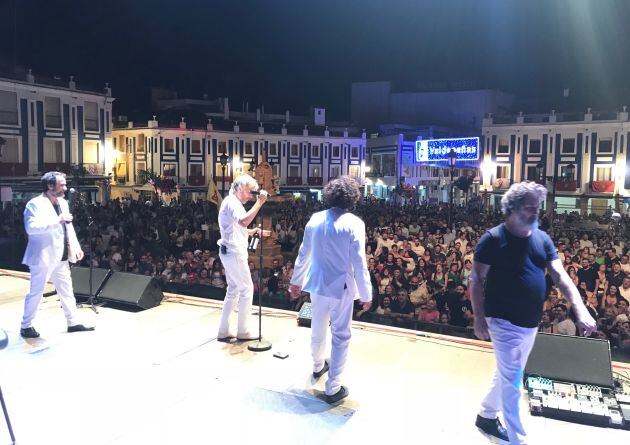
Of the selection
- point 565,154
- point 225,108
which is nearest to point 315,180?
point 225,108

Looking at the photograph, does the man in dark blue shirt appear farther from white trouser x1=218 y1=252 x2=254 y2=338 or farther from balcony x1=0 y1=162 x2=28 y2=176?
balcony x1=0 y1=162 x2=28 y2=176

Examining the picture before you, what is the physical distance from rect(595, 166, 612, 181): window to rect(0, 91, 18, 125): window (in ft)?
114

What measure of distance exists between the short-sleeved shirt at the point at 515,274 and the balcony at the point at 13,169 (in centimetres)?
2768

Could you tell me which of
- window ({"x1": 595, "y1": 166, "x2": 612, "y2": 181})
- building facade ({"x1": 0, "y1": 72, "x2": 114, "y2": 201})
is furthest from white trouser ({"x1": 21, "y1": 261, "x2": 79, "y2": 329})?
window ({"x1": 595, "y1": 166, "x2": 612, "y2": 181})

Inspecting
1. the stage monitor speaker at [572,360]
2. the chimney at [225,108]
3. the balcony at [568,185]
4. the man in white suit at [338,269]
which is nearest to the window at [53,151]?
the chimney at [225,108]

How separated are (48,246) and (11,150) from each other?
86.1 feet

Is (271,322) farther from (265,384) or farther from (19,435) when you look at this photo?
(19,435)

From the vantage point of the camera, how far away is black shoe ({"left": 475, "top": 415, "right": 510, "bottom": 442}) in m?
3.36

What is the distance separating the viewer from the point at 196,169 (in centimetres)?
3862

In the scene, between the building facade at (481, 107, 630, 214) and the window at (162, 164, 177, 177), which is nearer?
the building facade at (481, 107, 630, 214)

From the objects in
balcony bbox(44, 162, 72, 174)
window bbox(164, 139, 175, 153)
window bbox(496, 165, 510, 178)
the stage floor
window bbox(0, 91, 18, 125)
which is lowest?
the stage floor

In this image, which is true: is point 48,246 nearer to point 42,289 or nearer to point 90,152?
point 42,289

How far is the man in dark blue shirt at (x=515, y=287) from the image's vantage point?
3.03 metres

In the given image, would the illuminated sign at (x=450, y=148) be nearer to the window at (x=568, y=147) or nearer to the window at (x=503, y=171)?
the window at (x=503, y=171)
